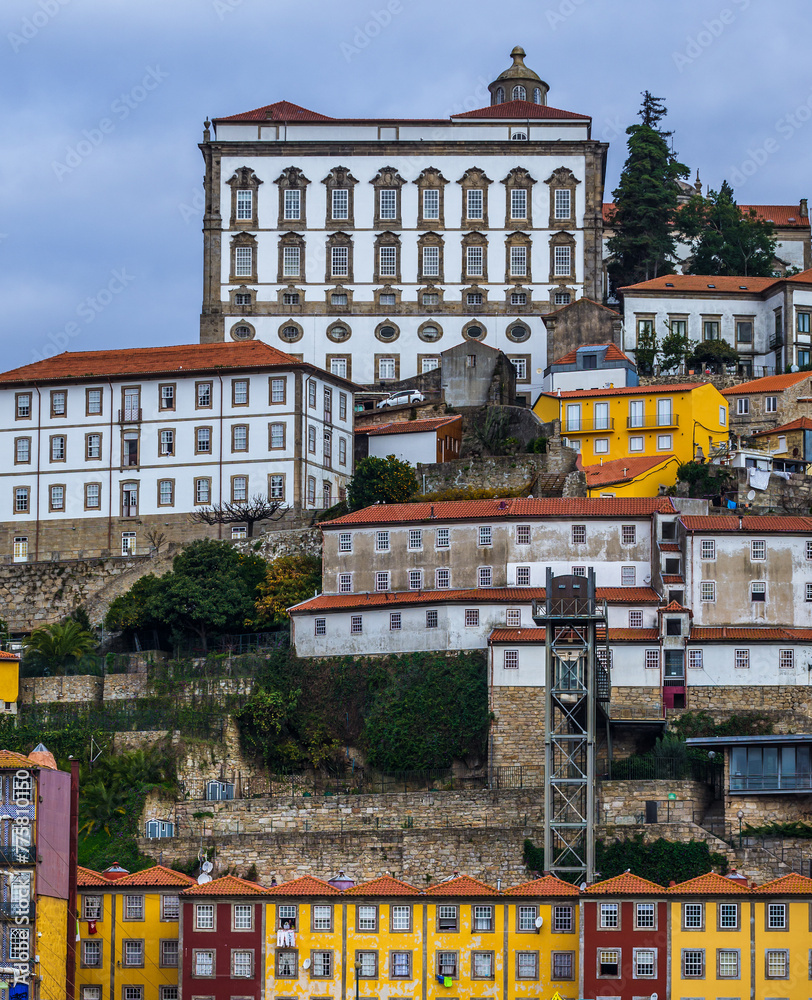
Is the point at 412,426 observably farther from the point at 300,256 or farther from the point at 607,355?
the point at 300,256

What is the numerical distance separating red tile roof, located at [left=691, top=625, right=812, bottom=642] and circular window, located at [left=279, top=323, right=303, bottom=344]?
39.3 m

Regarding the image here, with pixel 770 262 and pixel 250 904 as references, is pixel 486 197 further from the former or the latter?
pixel 250 904

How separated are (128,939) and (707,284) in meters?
57.2

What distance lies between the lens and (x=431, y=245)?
111 m

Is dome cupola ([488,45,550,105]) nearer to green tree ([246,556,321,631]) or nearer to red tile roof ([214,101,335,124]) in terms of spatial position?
red tile roof ([214,101,335,124])

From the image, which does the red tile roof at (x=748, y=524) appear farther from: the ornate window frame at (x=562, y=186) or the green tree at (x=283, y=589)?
the ornate window frame at (x=562, y=186)

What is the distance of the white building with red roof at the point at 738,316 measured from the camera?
10719 centimetres

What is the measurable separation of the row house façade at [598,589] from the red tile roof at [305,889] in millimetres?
12373

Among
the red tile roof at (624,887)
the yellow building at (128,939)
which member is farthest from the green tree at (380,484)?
the red tile roof at (624,887)

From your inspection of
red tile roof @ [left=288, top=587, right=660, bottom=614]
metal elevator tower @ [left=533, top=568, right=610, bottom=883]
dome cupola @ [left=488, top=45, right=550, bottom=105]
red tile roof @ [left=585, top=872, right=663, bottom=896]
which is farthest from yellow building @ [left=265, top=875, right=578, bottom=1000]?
dome cupola @ [left=488, top=45, right=550, bottom=105]

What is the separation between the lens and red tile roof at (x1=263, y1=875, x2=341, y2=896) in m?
63.0

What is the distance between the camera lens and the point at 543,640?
7388cm

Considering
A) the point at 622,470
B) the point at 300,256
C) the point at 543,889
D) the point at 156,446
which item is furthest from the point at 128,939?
the point at 300,256

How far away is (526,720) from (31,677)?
803 inches
